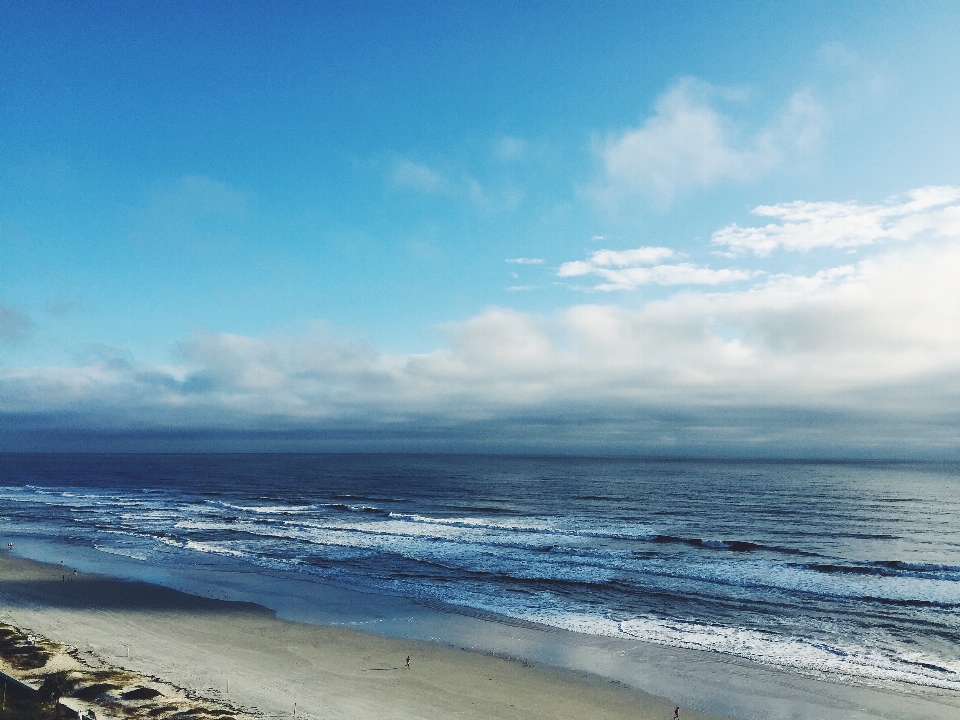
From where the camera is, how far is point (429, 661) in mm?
25938

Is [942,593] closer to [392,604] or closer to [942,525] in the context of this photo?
[392,604]

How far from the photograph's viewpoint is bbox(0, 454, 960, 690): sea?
29.1 metres

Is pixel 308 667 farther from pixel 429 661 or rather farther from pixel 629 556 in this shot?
pixel 629 556

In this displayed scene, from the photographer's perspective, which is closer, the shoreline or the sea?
the shoreline

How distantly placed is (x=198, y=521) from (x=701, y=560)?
173 feet

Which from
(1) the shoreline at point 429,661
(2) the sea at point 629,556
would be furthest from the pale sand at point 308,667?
(2) the sea at point 629,556

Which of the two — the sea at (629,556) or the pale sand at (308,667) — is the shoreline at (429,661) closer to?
the pale sand at (308,667)

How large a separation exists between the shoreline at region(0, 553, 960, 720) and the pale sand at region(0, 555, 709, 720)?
0.08 meters

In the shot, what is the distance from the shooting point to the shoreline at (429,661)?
71.3 ft

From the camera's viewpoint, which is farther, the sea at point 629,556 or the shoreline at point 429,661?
the sea at point 629,556

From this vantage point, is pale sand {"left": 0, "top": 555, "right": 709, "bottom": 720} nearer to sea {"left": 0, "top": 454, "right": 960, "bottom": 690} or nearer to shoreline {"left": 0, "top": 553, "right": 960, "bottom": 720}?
shoreline {"left": 0, "top": 553, "right": 960, "bottom": 720}

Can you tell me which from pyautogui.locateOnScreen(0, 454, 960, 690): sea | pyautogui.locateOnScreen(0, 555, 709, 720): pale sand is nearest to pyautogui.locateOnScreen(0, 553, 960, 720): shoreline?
pyautogui.locateOnScreen(0, 555, 709, 720): pale sand

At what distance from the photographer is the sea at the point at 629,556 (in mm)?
29078

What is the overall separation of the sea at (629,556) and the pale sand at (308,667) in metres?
6.51
